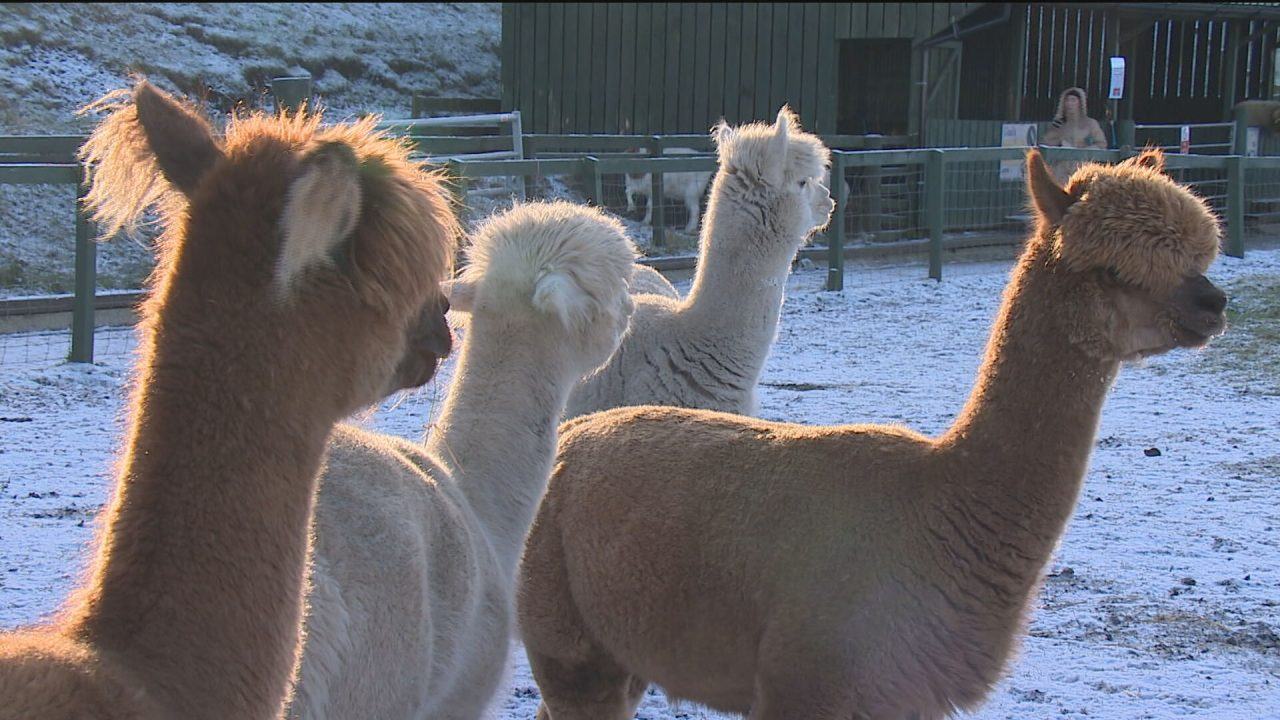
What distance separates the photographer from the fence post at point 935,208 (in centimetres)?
1288

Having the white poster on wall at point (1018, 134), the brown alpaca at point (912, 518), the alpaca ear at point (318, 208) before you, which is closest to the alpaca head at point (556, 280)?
the brown alpaca at point (912, 518)

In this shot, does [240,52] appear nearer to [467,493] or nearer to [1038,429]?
[467,493]

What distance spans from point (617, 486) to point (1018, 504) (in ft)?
3.15

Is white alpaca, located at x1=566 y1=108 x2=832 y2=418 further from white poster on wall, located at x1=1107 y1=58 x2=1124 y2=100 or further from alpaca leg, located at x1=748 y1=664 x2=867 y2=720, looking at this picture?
white poster on wall, located at x1=1107 y1=58 x2=1124 y2=100

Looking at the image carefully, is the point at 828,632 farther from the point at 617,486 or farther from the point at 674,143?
the point at 674,143

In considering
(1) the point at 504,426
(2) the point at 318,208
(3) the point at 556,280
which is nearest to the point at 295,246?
(2) the point at 318,208

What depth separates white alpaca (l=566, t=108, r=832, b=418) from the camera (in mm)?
5332

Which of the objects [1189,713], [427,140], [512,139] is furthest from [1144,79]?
[1189,713]

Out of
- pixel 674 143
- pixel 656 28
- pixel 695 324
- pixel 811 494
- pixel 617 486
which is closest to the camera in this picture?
pixel 811 494

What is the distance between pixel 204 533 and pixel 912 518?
66.8 inches

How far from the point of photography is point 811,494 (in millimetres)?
2969

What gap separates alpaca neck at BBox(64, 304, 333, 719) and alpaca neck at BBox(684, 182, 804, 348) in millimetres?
3976

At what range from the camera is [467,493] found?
323cm

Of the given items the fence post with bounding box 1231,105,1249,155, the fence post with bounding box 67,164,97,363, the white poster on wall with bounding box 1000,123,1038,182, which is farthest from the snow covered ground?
the fence post with bounding box 1231,105,1249,155
